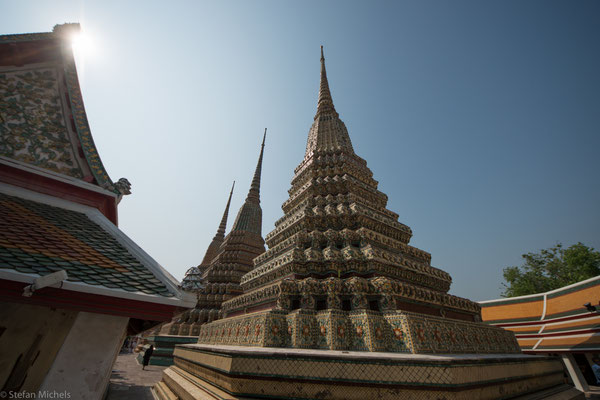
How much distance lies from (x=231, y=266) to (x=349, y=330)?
11.4m

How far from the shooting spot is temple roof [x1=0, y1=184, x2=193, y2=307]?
7.15 ft

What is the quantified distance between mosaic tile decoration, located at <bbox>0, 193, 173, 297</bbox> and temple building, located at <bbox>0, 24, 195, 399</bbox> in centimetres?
1

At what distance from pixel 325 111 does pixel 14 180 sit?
1081cm

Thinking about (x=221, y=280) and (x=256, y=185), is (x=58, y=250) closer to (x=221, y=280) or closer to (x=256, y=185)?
(x=221, y=280)

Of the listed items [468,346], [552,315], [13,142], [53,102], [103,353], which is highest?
[53,102]

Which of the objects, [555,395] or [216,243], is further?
[216,243]

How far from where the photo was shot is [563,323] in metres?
10.6

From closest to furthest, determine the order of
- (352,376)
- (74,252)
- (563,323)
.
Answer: (74,252), (352,376), (563,323)

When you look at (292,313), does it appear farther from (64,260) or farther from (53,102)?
(53,102)

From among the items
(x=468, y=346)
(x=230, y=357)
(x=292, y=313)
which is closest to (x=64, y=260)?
(x=230, y=357)

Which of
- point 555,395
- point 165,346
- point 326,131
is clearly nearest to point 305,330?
point 555,395

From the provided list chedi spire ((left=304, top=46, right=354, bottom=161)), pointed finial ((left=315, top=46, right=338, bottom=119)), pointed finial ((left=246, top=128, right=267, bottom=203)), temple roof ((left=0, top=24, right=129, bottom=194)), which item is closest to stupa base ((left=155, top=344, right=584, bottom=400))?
temple roof ((left=0, top=24, right=129, bottom=194))

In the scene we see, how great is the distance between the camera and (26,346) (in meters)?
3.10

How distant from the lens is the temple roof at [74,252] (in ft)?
7.15
